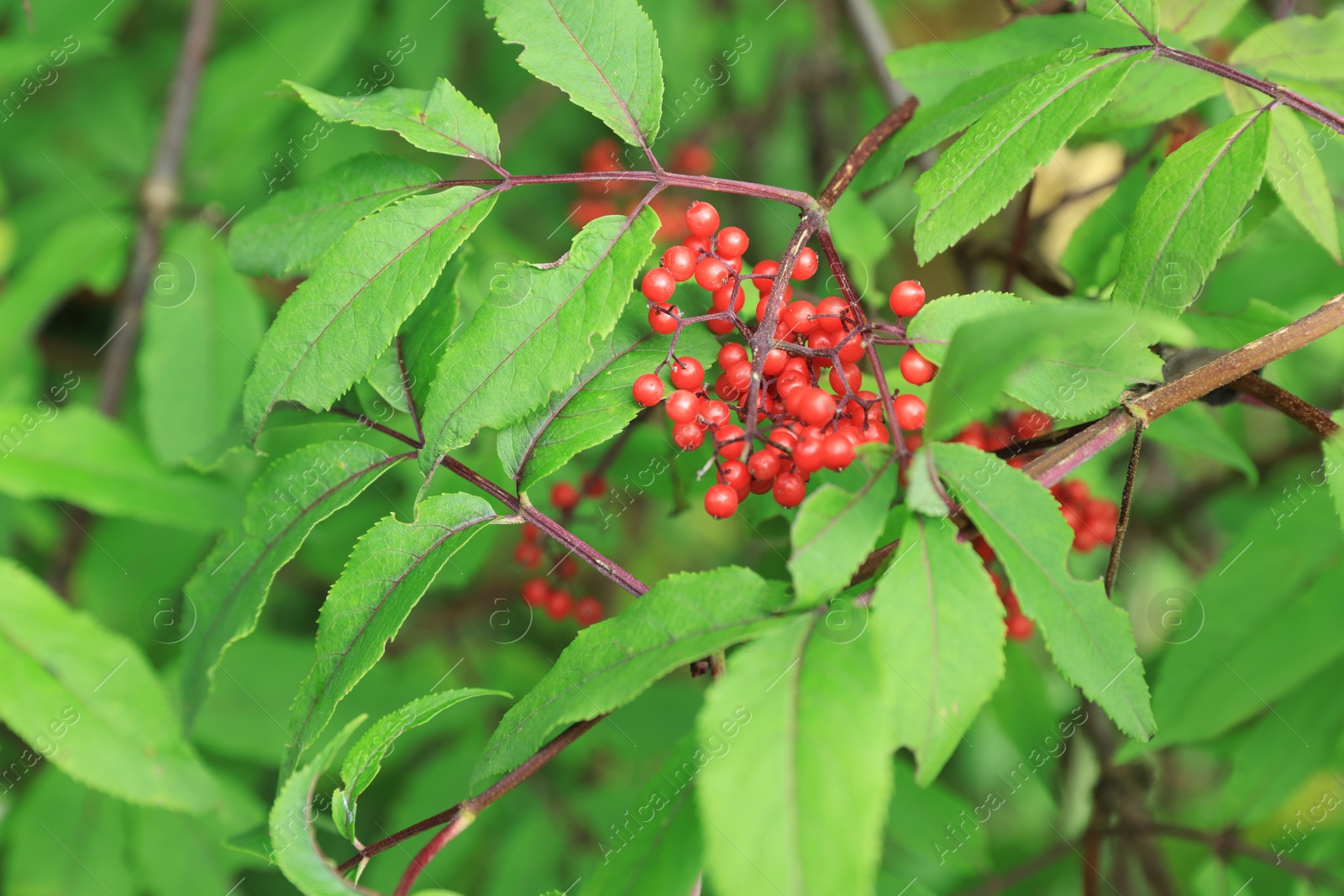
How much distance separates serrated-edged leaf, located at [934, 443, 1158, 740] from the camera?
1.03 m

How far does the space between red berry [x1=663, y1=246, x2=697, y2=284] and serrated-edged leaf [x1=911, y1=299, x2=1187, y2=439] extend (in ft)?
1.07

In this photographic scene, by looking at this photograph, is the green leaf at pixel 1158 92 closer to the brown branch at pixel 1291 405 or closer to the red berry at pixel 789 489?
the brown branch at pixel 1291 405

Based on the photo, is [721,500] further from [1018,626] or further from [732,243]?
[1018,626]

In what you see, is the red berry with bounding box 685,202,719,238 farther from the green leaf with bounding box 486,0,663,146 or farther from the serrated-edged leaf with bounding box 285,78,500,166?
the serrated-edged leaf with bounding box 285,78,500,166

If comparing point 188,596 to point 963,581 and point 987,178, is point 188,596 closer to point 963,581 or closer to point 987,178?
point 963,581

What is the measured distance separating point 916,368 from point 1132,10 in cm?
60

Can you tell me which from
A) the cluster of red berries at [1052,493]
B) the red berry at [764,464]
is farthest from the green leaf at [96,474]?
the cluster of red berries at [1052,493]

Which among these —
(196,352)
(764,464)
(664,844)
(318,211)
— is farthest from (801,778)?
(196,352)

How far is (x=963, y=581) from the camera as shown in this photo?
1.00 meters

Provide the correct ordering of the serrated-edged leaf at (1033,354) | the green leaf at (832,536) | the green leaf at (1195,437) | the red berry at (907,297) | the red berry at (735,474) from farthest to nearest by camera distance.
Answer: the green leaf at (1195,437), the red berry at (907,297), the red berry at (735,474), the green leaf at (832,536), the serrated-edged leaf at (1033,354)

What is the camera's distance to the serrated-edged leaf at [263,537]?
4.42 feet

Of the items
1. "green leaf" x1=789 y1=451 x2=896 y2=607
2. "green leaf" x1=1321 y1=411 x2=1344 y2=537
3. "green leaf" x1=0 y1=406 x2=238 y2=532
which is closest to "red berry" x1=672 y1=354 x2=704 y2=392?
"green leaf" x1=789 y1=451 x2=896 y2=607

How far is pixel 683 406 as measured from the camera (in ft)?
4.09

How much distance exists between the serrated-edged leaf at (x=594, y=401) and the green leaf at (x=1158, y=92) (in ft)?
2.64
